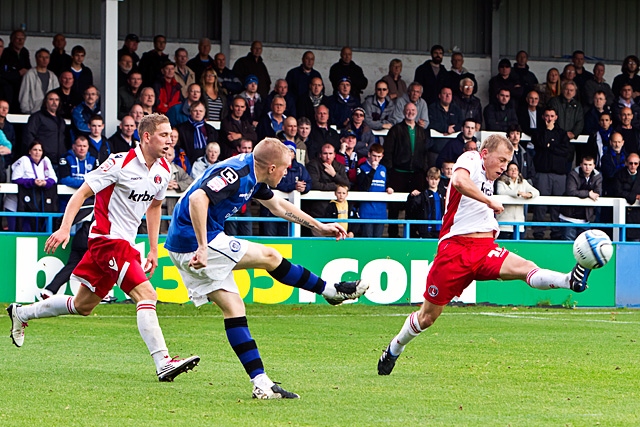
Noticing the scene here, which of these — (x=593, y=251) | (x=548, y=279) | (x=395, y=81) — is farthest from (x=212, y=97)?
(x=593, y=251)

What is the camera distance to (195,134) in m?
17.6

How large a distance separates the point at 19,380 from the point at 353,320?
707 centimetres

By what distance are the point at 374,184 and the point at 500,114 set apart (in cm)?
377

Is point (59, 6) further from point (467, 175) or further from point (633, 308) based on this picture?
point (467, 175)

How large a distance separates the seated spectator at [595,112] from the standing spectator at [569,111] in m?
0.39

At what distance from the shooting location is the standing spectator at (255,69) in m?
20.2

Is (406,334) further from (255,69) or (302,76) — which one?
(255,69)

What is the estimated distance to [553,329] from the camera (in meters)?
13.3

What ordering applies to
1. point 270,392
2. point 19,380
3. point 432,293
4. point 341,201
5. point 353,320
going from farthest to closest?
point 341,201
point 353,320
point 432,293
point 19,380
point 270,392

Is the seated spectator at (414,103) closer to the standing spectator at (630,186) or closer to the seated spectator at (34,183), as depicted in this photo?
the standing spectator at (630,186)

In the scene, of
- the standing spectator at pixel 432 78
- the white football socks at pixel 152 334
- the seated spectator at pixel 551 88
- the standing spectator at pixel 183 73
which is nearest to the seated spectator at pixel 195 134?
the standing spectator at pixel 183 73

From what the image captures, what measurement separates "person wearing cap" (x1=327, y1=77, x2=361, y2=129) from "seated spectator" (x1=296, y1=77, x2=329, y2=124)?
27 centimetres

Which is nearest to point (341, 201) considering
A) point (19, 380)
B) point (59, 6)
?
point (59, 6)

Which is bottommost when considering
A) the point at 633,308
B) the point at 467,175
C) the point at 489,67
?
the point at 633,308
